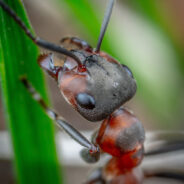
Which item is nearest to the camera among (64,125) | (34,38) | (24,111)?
(34,38)

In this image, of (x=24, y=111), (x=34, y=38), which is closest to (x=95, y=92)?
(x=34, y=38)

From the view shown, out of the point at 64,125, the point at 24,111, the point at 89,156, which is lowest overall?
the point at 89,156

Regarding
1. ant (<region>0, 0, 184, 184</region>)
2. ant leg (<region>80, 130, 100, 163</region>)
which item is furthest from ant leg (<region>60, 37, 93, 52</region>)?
ant leg (<region>80, 130, 100, 163</region>)

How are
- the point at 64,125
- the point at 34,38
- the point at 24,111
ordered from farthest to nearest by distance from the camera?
the point at 24,111 → the point at 64,125 → the point at 34,38

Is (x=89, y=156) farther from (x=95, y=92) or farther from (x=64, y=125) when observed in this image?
(x=95, y=92)

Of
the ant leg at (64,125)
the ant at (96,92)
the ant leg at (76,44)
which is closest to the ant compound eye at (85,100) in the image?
the ant at (96,92)

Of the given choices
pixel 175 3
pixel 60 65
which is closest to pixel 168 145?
pixel 60 65

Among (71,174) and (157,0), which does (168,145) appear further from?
(157,0)
